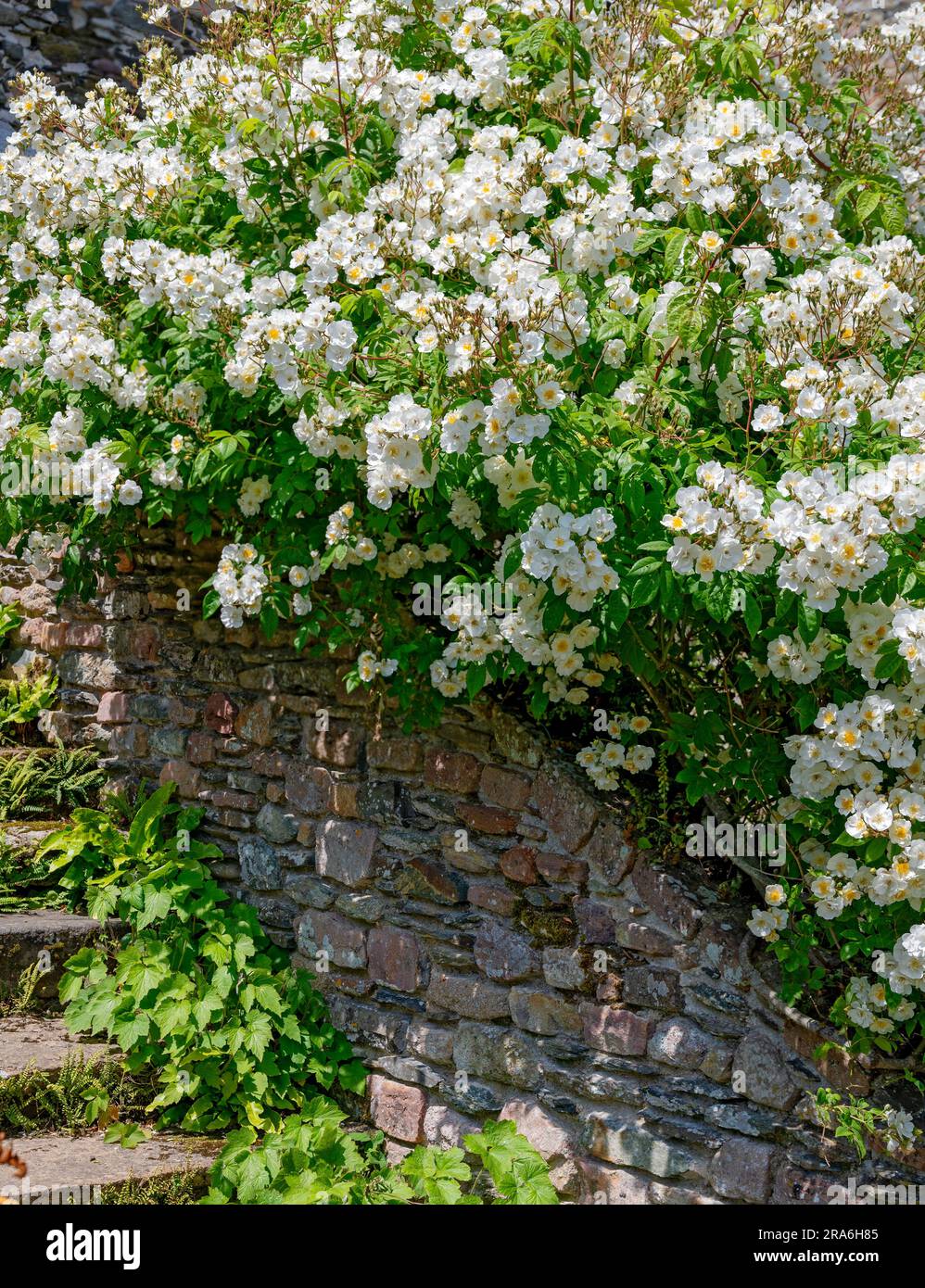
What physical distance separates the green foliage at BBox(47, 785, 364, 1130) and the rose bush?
1.06 meters

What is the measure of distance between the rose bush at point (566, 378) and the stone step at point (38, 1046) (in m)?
1.45

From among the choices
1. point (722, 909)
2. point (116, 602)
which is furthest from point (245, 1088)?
point (116, 602)

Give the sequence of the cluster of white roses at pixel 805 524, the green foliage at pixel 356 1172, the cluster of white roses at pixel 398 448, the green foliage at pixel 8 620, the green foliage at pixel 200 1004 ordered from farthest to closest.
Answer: the green foliage at pixel 8 620
the green foliage at pixel 200 1004
the green foliage at pixel 356 1172
the cluster of white roses at pixel 398 448
the cluster of white roses at pixel 805 524

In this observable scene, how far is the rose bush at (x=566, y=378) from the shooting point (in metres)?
2.43

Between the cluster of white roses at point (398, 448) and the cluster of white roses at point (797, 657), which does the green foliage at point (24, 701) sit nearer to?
the cluster of white roses at point (398, 448)

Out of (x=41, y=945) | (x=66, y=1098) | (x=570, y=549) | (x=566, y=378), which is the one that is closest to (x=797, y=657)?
(x=570, y=549)

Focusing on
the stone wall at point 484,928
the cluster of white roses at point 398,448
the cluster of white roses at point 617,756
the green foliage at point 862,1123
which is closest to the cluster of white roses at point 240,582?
the stone wall at point 484,928

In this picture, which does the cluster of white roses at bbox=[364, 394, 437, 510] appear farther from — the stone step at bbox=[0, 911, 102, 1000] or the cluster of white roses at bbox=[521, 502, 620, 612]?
the stone step at bbox=[0, 911, 102, 1000]

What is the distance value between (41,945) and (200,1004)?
66 cm

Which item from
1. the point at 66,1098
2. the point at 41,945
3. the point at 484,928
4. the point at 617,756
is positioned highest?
the point at 617,756

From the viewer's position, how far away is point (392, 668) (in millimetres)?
3320

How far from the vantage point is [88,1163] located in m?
3.04

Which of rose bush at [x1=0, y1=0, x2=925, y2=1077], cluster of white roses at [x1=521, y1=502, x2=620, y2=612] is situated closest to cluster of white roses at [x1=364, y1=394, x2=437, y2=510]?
rose bush at [x1=0, y1=0, x2=925, y2=1077]

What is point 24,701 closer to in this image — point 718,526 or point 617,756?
point 617,756
